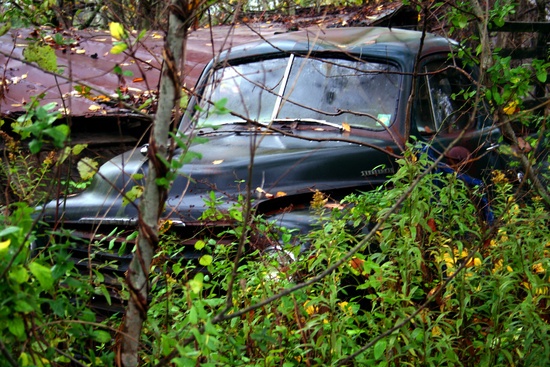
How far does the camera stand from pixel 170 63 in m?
1.83

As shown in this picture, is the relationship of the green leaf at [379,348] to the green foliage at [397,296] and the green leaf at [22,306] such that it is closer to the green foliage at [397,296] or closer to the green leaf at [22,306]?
the green foliage at [397,296]

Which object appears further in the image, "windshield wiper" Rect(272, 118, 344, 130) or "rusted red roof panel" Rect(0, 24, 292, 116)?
"rusted red roof panel" Rect(0, 24, 292, 116)

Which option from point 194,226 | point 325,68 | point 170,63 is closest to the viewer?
point 170,63

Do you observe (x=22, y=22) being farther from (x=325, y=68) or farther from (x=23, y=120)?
(x=23, y=120)

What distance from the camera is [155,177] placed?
1.85 metres

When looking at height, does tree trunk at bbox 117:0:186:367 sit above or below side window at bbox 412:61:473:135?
above

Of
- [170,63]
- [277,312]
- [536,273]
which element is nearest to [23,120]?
[170,63]

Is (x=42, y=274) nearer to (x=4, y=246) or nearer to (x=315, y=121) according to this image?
(x=4, y=246)

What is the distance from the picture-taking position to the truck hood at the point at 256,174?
3.84m

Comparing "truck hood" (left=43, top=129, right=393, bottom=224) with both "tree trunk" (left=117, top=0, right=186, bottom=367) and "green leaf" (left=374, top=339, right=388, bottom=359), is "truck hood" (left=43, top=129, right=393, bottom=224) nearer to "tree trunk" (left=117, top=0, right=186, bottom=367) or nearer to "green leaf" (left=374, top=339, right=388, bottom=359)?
"green leaf" (left=374, top=339, right=388, bottom=359)

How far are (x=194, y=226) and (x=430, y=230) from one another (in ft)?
4.08

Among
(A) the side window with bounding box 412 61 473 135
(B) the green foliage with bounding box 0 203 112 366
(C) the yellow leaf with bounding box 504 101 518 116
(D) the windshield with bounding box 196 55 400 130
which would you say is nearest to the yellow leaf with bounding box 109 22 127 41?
(B) the green foliage with bounding box 0 203 112 366

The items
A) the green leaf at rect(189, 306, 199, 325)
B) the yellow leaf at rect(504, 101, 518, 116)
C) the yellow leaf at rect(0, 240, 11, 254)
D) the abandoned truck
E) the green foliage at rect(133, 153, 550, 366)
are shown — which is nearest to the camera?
the yellow leaf at rect(0, 240, 11, 254)

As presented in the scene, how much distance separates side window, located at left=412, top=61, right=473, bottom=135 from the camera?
4520 millimetres
